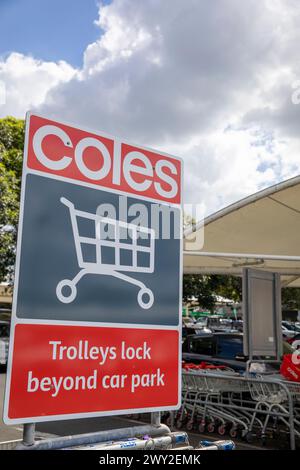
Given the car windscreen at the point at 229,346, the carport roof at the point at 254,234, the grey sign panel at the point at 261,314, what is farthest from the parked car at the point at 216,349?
the carport roof at the point at 254,234

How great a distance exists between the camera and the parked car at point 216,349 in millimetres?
10930

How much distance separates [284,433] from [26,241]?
673 centimetres

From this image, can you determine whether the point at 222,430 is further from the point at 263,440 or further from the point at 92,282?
the point at 92,282

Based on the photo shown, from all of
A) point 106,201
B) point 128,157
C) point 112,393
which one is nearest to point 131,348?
point 112,393

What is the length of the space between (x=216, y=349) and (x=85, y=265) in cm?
947

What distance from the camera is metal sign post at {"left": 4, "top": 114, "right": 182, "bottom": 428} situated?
2078 millimetres

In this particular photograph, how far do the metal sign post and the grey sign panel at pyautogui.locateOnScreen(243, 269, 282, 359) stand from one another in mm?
6721

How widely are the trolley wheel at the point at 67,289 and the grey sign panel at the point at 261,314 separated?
7177 mm

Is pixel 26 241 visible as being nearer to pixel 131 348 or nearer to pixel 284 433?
pixel 131 348

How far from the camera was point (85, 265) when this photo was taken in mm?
2248

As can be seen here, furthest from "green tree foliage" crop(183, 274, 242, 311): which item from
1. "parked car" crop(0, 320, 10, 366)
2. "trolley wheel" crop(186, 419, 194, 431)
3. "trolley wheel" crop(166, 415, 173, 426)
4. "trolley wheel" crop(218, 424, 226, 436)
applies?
"trolley wheel" crop(218, 424, 226, 436)

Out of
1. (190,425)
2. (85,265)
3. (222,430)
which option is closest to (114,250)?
(85,265)

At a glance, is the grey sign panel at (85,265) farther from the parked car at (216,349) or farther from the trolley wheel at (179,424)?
the parked car at (216,349)

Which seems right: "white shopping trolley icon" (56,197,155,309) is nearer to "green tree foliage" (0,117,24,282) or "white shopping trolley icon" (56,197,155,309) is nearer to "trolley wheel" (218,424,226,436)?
"trolley wheel" (218,424,226,436)
